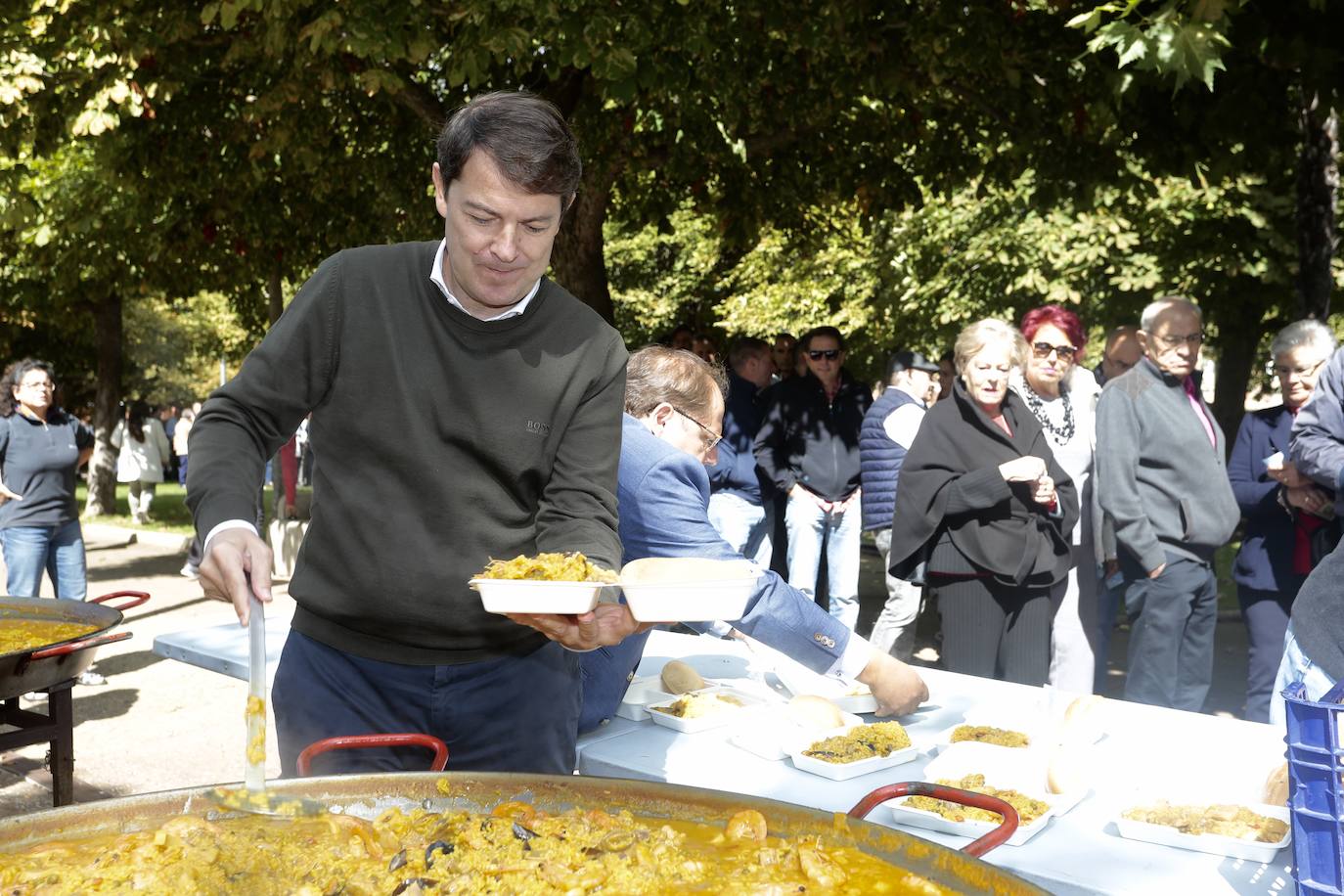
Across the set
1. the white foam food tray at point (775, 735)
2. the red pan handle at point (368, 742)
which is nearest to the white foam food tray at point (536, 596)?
the red pan handle at point (368, 742)

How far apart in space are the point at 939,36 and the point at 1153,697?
434cm

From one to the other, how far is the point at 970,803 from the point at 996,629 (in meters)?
3.23

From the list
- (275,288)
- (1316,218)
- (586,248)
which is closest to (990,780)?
(586,248)

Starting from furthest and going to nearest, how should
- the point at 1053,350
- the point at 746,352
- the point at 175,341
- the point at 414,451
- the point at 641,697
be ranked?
the point at 175,341, the point at 746,352, the point at 1053,350, the point at 641,697, the point at 414,451

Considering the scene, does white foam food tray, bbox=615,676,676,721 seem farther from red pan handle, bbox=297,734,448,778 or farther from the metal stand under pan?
the metal stand under pan

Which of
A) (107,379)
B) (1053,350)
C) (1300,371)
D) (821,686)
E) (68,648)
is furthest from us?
(107,379)

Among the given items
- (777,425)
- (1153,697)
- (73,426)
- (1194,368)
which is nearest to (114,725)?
(73,426)

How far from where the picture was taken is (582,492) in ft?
7.75

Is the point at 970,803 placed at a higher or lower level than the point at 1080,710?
higher

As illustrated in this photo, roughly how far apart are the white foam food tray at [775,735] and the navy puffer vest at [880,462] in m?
3.76

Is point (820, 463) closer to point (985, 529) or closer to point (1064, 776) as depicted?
point (985, 529)

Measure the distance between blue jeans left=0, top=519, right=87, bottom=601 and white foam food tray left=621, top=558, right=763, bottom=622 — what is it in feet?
23.4

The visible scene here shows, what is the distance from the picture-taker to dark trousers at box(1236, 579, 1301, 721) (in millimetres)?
5062

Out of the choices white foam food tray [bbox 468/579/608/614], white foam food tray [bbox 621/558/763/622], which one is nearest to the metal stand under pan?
white foam food tray [bbox 468/579/608/614]
